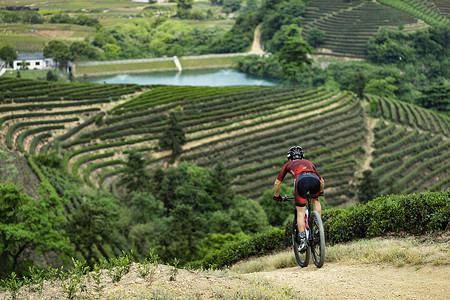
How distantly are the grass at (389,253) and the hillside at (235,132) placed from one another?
31.5 m

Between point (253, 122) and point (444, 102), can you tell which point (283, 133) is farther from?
point (444, 102)

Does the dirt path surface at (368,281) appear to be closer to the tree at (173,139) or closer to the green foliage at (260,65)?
the tree at (173,139)

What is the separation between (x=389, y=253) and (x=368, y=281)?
1334 mm

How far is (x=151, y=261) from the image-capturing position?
9.13 metres

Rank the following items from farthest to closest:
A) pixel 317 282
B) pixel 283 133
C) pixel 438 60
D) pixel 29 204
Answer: pixel 438 60 → pixel 283 133 → pixel 29 204 → pixel 317 282

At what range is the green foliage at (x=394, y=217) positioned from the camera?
10469mm

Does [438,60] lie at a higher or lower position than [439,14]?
lower

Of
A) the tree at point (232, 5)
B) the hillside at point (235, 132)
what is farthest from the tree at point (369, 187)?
the tree at point (232, 5)

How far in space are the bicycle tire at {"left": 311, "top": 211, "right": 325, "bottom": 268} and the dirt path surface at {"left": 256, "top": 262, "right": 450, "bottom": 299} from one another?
0.22m

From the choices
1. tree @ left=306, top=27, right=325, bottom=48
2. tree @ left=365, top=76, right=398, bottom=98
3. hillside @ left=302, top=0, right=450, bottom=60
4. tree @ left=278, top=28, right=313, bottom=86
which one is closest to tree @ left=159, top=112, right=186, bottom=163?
tree @ left=278, top=28, right=313, bottom=86

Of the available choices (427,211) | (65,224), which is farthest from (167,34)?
(427,211)

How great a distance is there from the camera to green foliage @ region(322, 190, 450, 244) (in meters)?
10.5

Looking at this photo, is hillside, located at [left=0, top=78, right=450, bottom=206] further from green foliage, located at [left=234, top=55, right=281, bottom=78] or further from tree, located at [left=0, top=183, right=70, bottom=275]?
green foliage, located at [left=234, top=55, right=281, bottom=78]

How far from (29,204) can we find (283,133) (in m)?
37.8
